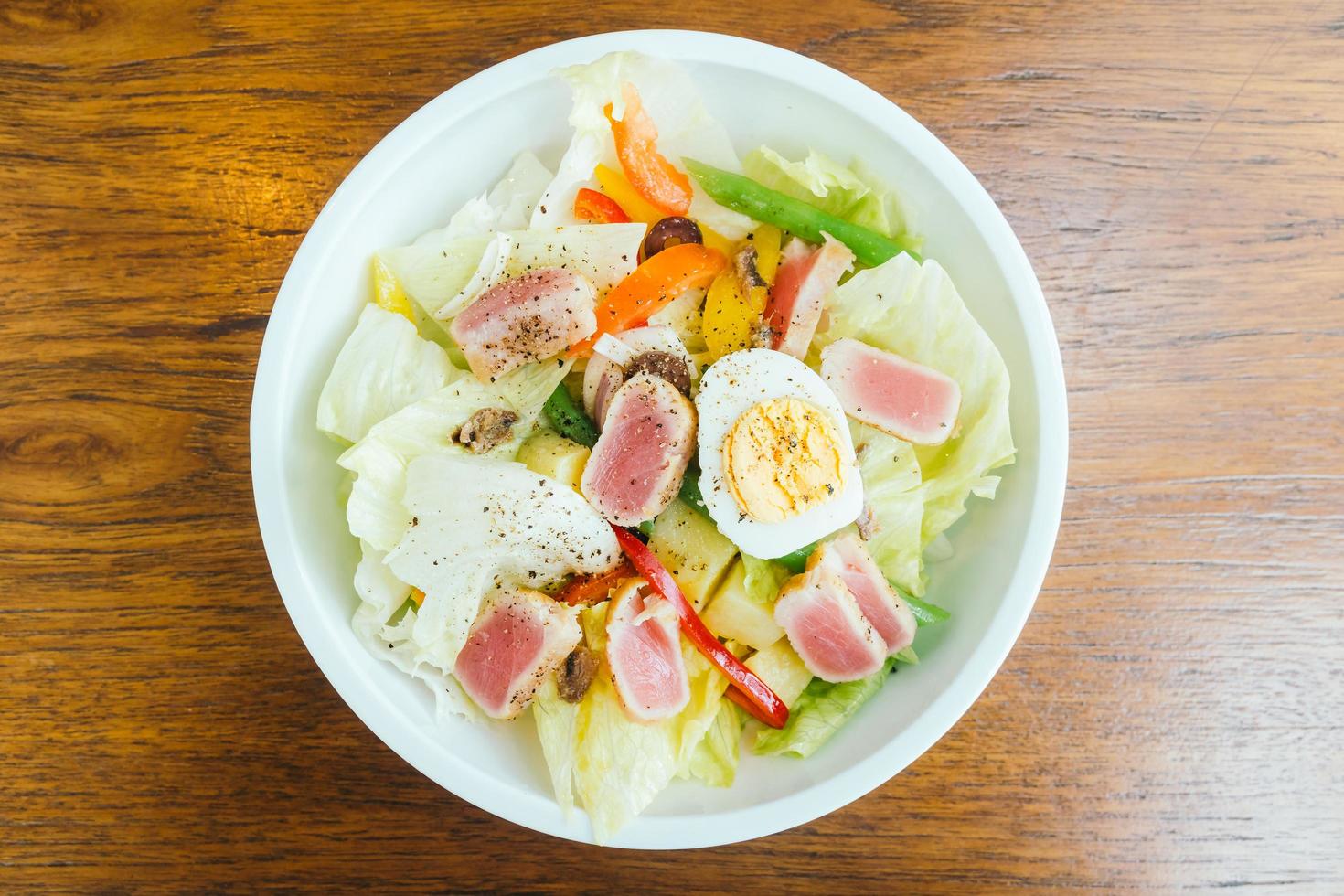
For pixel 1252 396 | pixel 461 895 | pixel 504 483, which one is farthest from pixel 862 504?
pixel 461 895

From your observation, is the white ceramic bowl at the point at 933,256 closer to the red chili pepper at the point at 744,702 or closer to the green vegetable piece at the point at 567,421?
the red chili pepper at the point at 744,702

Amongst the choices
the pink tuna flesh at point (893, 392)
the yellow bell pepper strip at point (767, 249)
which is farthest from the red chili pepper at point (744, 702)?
the yellow bell pepper strip at point (767, 249)

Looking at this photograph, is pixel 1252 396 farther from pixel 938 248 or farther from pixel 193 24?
pixel 193 24

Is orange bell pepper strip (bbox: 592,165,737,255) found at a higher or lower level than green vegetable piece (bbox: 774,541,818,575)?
higher

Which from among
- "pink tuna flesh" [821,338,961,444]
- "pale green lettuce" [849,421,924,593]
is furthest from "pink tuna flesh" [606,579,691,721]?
"pink tuna flesh" [821,338,961,444]

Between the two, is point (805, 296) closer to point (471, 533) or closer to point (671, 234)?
point (671, 234)

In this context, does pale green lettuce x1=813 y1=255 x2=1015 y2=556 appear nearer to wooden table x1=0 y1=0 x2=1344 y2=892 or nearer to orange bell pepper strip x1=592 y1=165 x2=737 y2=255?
orange bell pepper strip x1=592 y1=165 x2=737 y2=255
